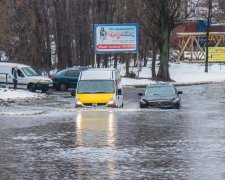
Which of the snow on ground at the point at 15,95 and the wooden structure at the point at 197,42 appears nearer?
the snow on ground at the point at 15,95

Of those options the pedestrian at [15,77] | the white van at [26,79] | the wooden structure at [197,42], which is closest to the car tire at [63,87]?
the white van at [26,79]

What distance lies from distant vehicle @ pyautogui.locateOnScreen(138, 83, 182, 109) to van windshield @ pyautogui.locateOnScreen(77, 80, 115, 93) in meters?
2.20

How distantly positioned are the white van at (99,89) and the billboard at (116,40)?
2730 cm

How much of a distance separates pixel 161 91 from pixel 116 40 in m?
26.7

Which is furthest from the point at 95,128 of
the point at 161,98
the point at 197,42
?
the point at 197,42

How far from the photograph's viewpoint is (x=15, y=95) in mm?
39719

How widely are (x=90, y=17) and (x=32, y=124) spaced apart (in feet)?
187

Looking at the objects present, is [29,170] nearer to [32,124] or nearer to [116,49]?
[32,124]

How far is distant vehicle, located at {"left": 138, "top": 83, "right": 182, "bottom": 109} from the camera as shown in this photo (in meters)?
30.7

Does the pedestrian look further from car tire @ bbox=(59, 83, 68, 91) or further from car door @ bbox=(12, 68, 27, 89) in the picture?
car tire @ bbox=(59, 83, 68, 91)

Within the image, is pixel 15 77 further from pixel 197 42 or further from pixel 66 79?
pixel 197 42

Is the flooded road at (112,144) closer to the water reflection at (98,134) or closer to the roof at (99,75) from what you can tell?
the water reflection at (98,134)

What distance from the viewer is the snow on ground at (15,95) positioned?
3850 cm

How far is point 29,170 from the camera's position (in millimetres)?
13109
